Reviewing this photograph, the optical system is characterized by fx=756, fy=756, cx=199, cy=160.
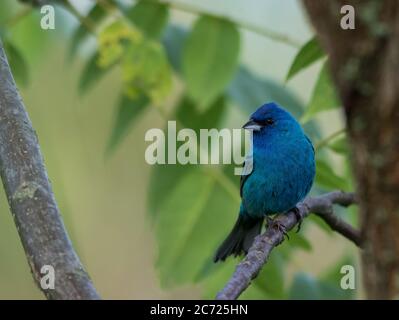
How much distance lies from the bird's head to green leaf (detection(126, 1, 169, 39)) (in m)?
0.77

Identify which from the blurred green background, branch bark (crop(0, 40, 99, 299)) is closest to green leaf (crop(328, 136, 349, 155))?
the blurred green background

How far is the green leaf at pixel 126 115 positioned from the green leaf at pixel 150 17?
1.20 feet

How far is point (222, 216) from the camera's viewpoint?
366 centimetres

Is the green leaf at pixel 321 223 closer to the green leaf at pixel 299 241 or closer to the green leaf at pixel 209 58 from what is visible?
the green leaf at pixel 299 241

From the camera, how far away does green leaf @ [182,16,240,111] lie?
3.60m

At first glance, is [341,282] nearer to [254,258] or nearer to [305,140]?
[305,140]

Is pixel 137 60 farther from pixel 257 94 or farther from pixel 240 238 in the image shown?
pixel 240 238

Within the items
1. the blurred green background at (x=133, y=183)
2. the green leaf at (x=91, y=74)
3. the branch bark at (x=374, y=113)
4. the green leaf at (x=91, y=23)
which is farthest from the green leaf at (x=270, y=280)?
the branch bark at (x=374, y=113)

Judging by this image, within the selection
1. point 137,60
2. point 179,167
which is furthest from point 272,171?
point 137,60

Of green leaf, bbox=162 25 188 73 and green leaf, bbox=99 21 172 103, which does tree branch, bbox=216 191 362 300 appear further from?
green leaf, bbox=162 25 188 73

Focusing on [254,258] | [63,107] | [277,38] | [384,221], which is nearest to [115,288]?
[63,107]

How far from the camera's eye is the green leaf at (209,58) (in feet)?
11.8

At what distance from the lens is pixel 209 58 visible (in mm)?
3656
